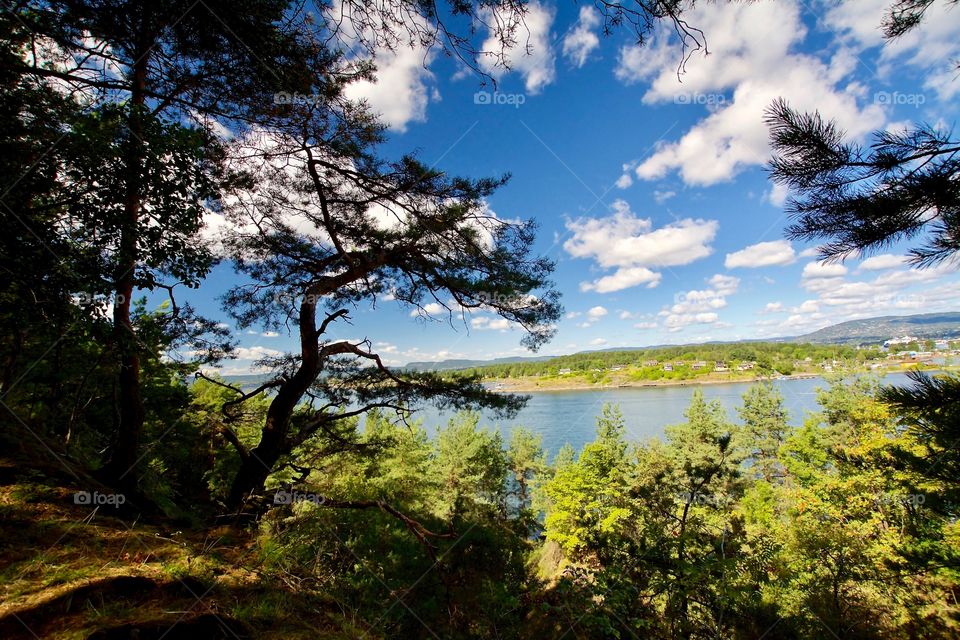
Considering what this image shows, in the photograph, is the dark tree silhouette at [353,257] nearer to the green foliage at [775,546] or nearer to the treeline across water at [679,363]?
the green foliage at [775,546]

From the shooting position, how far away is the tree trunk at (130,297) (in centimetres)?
213

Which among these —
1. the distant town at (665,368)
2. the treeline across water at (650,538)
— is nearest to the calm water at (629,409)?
the distant town at (665,368)

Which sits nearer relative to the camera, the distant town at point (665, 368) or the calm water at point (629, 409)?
the calm water at point (629, 409)

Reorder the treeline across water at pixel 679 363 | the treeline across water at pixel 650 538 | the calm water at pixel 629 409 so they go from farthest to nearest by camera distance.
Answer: the treeline across water at pixel 679 363
the calm water at pixel 629 409
the treeline across water at pixel 650 538

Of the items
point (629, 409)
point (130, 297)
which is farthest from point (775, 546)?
point (629, 409)

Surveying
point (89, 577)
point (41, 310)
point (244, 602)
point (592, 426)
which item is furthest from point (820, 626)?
point (592, 426)

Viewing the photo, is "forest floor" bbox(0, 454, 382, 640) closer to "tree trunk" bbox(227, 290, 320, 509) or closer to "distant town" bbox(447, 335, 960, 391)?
"tree trunk" bbox(227, 290, 320, 509)

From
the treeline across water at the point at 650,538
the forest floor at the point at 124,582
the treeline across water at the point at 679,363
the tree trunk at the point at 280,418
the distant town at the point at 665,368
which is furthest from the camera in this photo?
the distant town at the point at 665,368

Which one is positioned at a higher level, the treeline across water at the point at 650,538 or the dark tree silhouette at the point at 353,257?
the dark tree silhouette at the point at 353,257

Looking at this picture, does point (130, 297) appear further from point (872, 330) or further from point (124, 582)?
point (872, 330)

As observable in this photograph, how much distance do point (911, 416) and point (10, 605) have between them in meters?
4.22

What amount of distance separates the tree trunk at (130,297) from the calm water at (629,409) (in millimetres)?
19739

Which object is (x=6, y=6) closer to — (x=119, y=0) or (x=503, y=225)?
(x=119, y=0)

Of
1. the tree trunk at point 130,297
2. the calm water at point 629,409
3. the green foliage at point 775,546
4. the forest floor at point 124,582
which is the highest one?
the tree trunk at point 130,297
